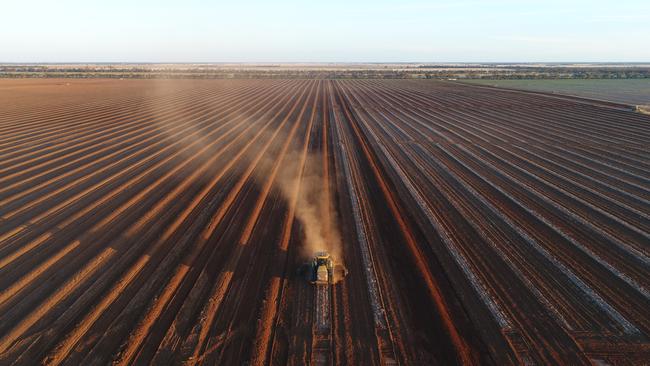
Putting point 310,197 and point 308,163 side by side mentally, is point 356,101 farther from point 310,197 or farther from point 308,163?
point 310,197

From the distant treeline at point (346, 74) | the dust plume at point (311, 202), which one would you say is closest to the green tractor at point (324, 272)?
the dust plume at point (311, 202)

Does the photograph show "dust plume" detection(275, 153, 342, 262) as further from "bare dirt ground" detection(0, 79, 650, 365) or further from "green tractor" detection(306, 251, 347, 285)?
"green tractor" detection(306, 251, 347, 285)

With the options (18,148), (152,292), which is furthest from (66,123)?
(152,292)

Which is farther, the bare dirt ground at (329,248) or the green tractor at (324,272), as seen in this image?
the green tractor at (324,272)

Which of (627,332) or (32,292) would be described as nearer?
(627,332)

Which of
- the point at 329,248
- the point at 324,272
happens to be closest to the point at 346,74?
the point at 329,248

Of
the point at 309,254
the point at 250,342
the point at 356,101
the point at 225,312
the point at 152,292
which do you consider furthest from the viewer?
the point at 356,101

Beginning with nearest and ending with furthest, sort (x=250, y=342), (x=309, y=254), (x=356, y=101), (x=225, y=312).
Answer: (x=250, y=342), (x=225, y=312), (x=309, y=254), (x=356, y=101)

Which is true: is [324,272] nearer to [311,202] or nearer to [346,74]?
[311,202]

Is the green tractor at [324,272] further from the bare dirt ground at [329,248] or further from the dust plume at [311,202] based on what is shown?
the dust plume at [311,202]
